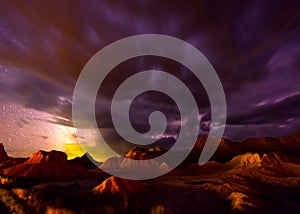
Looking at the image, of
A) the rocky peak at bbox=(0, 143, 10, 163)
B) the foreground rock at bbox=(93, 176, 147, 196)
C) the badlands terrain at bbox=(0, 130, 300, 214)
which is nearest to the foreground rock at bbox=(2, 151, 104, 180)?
the badlands terrain at bbox=(0, 130, 300, 214)

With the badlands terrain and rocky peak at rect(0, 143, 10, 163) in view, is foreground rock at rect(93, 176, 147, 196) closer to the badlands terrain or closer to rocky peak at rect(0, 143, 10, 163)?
the badlands terrain

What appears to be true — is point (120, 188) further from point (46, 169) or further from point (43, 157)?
point (43, 157)

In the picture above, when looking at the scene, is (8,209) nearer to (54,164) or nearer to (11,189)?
(11,189)

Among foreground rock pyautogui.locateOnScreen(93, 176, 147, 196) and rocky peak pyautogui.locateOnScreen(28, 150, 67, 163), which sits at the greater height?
rocky peak pyautogui.locateOnScreen(28, 150, 67, 163)

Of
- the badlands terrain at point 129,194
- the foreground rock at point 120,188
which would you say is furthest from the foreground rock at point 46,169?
the foreground rock at point 120,188

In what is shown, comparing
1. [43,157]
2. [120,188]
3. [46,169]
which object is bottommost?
[120,188]

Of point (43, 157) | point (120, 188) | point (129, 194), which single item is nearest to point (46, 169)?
point (43, 157)

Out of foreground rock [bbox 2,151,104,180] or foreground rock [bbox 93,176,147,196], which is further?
foreground rock [bbox 2,151,104,180]

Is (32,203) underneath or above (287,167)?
underneath

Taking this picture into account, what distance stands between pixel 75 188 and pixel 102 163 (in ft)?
333

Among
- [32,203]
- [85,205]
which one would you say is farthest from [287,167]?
[32,203]

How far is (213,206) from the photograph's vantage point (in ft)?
166

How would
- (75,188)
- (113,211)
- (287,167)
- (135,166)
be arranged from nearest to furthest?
(113,211), (75,188), (287,167), (135,166)

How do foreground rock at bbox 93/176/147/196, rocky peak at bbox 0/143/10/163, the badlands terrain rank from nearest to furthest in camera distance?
1. the badlands terrain
2. foreground rock at bbox 93/176/147/196
3. rocky peak at bbox 0/143/10/163
